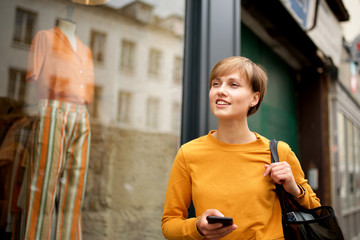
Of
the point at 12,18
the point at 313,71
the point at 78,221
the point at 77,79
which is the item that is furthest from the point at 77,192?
the point at 313,71

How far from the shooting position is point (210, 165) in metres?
1.04

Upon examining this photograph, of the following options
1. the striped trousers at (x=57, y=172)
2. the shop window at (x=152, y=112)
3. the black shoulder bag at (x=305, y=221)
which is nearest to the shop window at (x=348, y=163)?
the shop window at (x=152, y=112)

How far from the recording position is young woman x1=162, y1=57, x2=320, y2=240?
3.20 ft

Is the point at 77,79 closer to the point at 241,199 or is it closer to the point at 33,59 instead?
the point at 33,59

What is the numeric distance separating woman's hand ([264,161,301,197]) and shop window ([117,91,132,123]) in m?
2.04

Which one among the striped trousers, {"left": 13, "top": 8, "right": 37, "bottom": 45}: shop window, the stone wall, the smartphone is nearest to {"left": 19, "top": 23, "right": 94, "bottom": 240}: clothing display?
the striped trousers

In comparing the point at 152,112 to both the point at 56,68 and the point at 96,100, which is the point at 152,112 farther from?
the point at 56,68

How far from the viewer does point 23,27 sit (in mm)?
2072

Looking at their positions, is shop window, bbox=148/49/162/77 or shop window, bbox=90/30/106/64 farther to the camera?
shop window, bbox=148/49/162/77

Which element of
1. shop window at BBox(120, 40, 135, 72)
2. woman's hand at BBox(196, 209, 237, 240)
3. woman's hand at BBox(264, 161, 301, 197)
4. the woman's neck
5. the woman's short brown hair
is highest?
shop window at BBox(120, 40, 135, 72)

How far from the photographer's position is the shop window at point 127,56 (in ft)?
9.30

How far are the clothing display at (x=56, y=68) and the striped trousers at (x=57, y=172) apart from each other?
3.0 inches

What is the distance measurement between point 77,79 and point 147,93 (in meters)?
0.94

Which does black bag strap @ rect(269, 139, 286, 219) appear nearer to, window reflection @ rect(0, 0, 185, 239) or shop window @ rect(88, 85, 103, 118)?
window reflection @ rect(0, 0, 185, 239)
